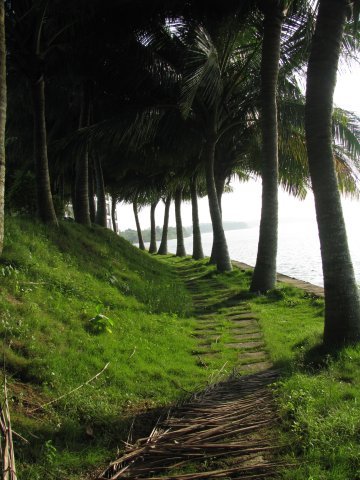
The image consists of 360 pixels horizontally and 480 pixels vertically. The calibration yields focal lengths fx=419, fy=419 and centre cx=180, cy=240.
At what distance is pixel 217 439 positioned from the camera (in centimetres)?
364

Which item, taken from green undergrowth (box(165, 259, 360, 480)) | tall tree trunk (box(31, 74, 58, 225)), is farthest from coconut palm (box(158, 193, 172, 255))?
green undergrowth (box(165, 259, 360, 480))

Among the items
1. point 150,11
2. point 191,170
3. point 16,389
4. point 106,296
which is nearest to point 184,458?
Result: point 16,389

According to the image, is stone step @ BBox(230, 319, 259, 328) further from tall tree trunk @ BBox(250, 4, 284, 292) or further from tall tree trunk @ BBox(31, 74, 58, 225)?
tall tree trunk @ BBox(31, 74, 58, 225)

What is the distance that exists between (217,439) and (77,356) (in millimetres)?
2130

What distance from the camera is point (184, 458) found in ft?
11.1

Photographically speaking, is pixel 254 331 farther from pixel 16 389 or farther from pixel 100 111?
pixel 100 111

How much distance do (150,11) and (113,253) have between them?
267 inches

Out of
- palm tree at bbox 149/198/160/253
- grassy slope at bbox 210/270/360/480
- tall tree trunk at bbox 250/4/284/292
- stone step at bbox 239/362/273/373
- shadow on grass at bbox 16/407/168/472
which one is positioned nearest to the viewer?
grassy slope at bbox 210/270/360/480

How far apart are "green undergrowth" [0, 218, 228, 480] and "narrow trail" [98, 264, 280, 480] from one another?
31 centimetres

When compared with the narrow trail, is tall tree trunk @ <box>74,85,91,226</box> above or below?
above

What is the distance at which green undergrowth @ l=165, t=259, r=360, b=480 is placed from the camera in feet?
10.3

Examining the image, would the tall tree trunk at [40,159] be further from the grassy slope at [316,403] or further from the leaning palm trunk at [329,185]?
the leaning palm trunk at [329,185]

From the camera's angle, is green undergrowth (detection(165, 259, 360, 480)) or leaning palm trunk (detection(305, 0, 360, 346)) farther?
leaning palm trunk (detection(305, 0, 360, 346))

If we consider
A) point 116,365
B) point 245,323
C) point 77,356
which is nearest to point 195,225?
point 245,323
